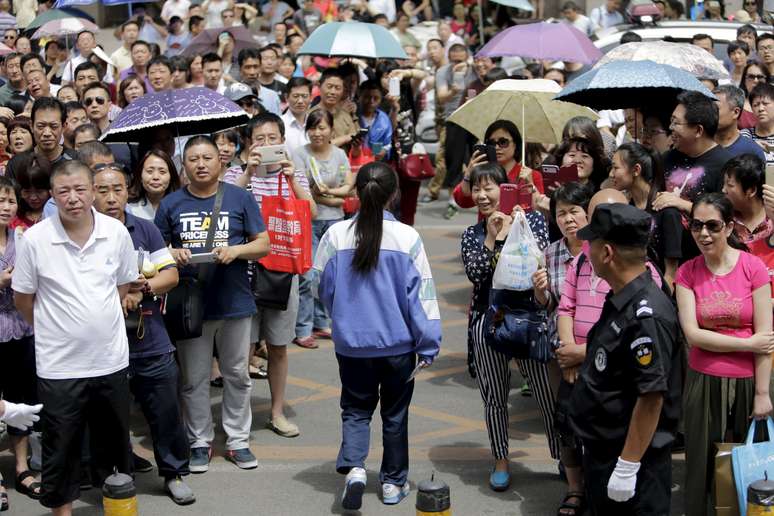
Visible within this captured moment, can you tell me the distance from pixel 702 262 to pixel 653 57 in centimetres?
302

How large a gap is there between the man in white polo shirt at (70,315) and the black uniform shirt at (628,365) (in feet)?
8.04

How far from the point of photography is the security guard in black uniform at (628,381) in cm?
506

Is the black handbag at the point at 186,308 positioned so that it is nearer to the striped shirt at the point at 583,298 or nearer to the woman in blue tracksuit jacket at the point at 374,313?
the woman in blue tracksuit jacket at the point at 374,313

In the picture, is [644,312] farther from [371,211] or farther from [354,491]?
[354,491]

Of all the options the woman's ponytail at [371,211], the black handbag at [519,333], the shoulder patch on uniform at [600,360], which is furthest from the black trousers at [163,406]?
the shoulder patch on uniform at [600,360]

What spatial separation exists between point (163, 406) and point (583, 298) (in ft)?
7.88

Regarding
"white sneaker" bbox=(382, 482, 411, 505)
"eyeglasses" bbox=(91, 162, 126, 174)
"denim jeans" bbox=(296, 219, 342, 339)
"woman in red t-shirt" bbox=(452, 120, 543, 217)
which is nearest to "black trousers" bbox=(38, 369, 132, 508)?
"eyeglasses" bbox=(91, 162, 126, 174)

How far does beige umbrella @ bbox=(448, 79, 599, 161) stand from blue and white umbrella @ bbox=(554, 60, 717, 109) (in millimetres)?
349

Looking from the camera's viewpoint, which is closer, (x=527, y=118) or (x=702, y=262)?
(x=702, y=262)

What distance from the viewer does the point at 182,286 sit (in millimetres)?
7332

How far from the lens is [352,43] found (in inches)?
495

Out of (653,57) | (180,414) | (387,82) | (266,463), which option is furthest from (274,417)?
(387,82)

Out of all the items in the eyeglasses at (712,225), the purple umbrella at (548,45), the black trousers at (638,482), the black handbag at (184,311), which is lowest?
the black trousers at (638,482)

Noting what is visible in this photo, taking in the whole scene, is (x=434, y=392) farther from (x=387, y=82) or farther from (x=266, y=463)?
(x=387, y=82)
